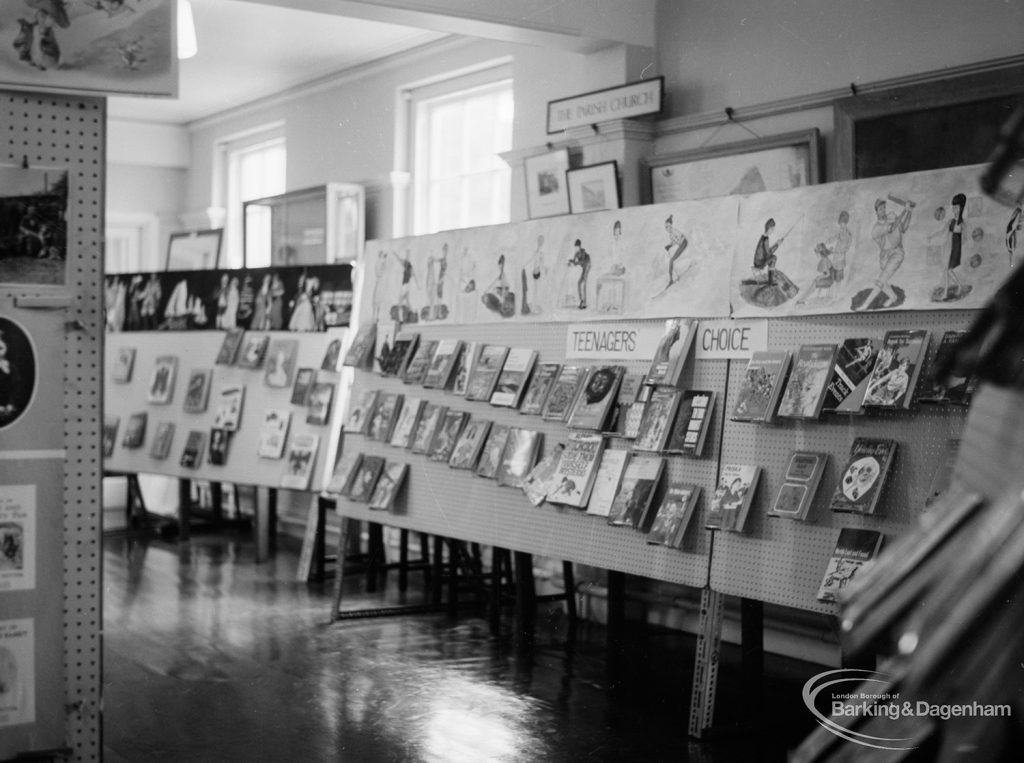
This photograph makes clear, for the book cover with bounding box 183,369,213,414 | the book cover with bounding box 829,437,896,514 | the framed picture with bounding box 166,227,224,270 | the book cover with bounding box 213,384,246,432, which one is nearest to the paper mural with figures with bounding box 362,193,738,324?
the book cover with bounding box 829,437,896,514

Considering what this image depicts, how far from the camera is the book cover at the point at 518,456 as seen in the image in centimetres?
491

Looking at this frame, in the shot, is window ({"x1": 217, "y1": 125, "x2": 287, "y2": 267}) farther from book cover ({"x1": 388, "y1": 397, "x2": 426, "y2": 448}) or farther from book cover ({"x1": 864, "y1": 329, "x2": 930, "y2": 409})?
book cover ({"x1": 864, "y1": 329, "x2": 930, "y2": 409})

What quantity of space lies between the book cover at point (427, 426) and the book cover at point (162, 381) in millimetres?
3807

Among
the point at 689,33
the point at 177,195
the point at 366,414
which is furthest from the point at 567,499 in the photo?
the point at 177,195

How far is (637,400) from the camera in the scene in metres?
4.46

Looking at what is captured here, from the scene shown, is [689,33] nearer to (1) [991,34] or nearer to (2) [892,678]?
(1) [991,34]

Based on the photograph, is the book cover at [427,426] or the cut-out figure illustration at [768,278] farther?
the book cover at [427,426]

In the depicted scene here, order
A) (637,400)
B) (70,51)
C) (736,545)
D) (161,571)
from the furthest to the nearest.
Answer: (161,571) → (637,400) → (736,545) → (70,51)

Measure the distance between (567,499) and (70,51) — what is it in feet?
9.02

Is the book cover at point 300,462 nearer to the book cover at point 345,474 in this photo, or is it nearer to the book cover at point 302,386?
the book cover at point 302,386

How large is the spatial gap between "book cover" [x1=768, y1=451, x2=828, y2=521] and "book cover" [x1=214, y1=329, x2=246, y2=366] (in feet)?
17.4

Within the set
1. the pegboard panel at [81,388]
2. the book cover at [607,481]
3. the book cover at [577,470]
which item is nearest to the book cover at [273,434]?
the book cover at [577,470]

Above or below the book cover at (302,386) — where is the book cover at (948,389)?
above

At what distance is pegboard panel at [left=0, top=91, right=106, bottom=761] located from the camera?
2.38m
